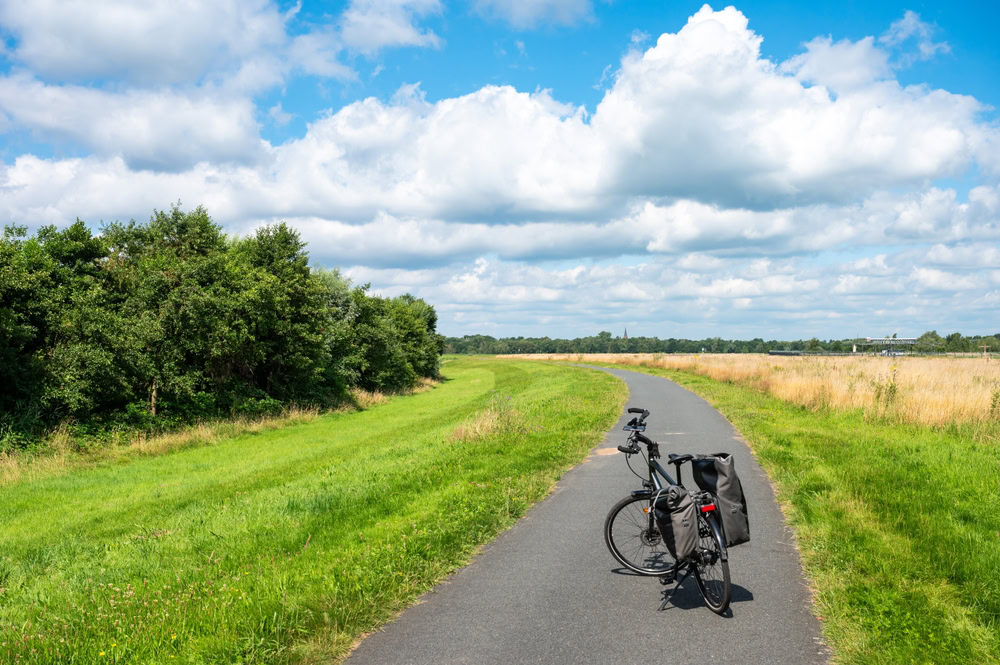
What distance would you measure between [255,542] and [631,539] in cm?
463

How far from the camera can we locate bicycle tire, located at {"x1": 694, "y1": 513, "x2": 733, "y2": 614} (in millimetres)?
5461

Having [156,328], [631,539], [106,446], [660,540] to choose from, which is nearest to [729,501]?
[660,540]

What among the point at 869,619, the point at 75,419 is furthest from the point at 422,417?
Result: the point at 869,619

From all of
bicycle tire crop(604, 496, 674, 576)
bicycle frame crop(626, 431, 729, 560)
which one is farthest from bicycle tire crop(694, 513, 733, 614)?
bicycle tire crop(604, 496, 674, 576)

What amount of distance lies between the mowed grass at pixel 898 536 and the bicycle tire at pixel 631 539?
156 cm

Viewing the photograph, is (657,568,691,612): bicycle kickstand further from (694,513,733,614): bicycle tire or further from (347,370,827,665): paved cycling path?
(694,513,733,614): bicycle tire

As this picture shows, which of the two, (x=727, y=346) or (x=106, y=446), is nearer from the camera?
(x=106, y=446)

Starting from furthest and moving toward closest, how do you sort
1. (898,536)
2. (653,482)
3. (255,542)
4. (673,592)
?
(255,542) → (898,536) → (653,482) → (673,592)

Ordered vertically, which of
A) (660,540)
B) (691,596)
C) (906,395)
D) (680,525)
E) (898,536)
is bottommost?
(691,596)

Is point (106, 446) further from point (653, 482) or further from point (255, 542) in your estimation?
point (653, 482)

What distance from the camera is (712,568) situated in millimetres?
5922

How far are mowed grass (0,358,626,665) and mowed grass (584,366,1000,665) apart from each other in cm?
385

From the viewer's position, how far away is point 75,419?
21.0 meters

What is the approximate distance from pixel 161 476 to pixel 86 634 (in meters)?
13.6
